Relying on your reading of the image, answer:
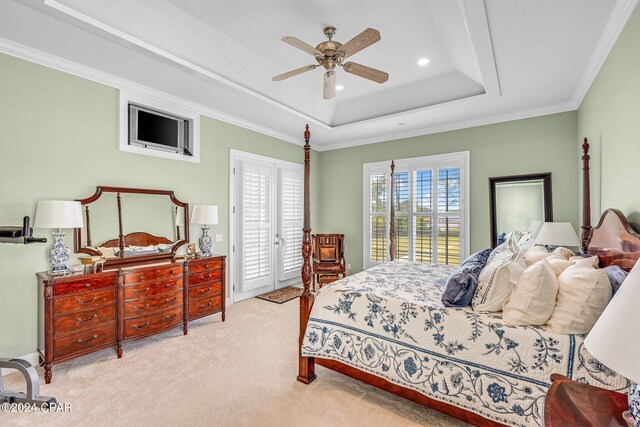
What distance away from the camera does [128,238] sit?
10.9ft

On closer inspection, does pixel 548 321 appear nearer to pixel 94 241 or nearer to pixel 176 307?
pixel 176 307

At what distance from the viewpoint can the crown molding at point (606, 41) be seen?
6.83ft

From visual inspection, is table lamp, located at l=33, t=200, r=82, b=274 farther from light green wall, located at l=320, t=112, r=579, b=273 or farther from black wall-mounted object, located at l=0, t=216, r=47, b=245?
light green wall, located at l=320, t=112, r=579, b=273

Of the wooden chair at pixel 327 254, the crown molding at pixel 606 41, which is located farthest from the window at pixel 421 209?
the crown molding at pixel 606 41

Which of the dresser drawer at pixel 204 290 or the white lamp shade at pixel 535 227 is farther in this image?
the white lamp shade at pixel 535 227

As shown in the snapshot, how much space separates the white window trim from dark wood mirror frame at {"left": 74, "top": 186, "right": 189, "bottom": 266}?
1.50ft

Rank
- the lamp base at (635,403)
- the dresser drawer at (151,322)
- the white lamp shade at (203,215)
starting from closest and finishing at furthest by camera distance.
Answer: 1. the lamp base at (635,403)
2. the dresser drawer at (151,322)
3. the white lamp shade at (203,215)

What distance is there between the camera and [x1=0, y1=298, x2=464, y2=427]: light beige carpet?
2.01m

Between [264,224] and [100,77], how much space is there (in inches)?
109

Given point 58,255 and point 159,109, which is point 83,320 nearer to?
point 58,255

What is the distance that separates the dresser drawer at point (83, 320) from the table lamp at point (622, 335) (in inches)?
132

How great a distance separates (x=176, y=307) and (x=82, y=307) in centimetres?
87

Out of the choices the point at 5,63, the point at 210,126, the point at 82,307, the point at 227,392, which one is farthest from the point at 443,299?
the point at 5,63

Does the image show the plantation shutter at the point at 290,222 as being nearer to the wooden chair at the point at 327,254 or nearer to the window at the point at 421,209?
the wooden chair at the point at 327,254
